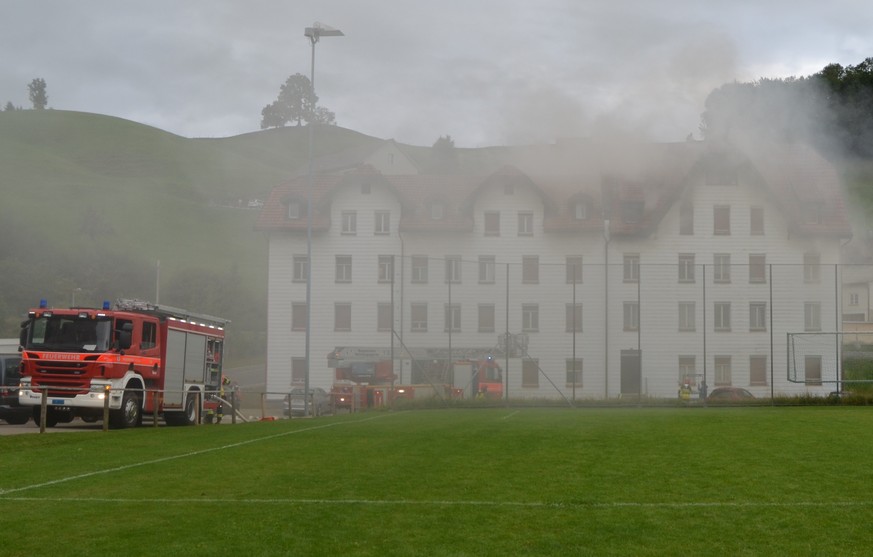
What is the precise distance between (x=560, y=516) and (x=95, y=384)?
65.0ft

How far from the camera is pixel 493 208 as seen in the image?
163 feet

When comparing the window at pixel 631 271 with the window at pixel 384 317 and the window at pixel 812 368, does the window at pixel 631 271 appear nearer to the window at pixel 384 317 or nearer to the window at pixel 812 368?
the window at pixel 812 368

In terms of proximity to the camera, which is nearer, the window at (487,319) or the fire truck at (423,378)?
the fire truck at (423,378)

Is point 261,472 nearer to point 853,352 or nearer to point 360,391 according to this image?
point 360,391

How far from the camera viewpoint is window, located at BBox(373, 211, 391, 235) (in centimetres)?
5012

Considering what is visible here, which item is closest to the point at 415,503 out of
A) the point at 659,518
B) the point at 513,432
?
the point at 659,518

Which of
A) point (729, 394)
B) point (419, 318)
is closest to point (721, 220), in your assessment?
point (729, 394)

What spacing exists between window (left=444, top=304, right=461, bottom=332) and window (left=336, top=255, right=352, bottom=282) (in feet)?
17.6

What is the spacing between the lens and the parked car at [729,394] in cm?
3909

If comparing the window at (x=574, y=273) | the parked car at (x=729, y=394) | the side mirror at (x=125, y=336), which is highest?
the window at (x=574, y=273)

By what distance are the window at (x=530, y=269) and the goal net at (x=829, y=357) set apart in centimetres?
1024

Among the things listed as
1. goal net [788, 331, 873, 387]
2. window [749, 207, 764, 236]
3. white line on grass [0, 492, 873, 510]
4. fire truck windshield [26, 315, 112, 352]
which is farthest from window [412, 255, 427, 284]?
white line on grass [0, 492, 873, 510]

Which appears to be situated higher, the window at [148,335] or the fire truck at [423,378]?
the window at [148,335]

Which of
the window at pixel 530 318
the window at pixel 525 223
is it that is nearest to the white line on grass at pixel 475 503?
the window at pixel 530 318
